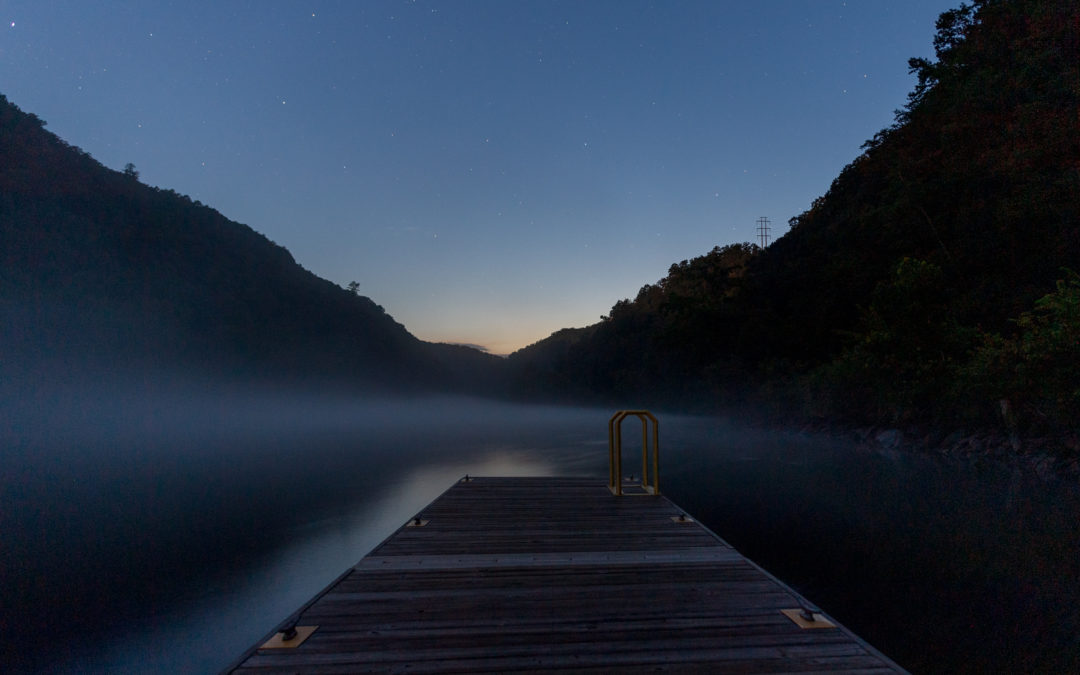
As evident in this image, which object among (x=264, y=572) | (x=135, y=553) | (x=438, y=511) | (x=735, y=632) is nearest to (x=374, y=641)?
(x=735, y=632)

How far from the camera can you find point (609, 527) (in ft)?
20.5

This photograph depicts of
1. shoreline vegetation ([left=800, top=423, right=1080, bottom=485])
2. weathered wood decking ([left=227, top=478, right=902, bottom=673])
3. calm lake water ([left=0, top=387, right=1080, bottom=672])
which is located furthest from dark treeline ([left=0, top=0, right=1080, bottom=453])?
weathered wood decking ([left=227, top=478, right=902, bottom=673])

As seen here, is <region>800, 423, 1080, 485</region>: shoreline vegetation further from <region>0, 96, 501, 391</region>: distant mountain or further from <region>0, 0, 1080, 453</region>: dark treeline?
<region>0, 96, 501, 391</region>: distant mountain

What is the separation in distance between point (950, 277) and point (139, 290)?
91.7 meters

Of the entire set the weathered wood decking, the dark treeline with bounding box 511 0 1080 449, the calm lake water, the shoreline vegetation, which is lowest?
the calm lake water

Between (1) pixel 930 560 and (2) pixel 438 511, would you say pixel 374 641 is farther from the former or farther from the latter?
(1) pixel 930 560

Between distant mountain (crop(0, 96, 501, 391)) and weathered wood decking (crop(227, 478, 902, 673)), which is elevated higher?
distant mountain (crop(0, 96, 501, 391))

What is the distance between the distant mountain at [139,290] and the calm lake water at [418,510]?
49.0 m

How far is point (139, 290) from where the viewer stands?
7231 centimetres

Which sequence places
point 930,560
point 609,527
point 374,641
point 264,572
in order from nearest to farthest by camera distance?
point 374,641 < point 609,527 < point 930,560 < point 264,572

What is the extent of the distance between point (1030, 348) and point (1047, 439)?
2.79m

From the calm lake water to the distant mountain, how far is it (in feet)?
161

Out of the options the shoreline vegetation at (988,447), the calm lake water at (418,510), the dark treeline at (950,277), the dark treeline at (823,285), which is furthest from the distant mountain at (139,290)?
the shoreline vegetation at (988,447)

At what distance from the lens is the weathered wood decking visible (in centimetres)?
295
